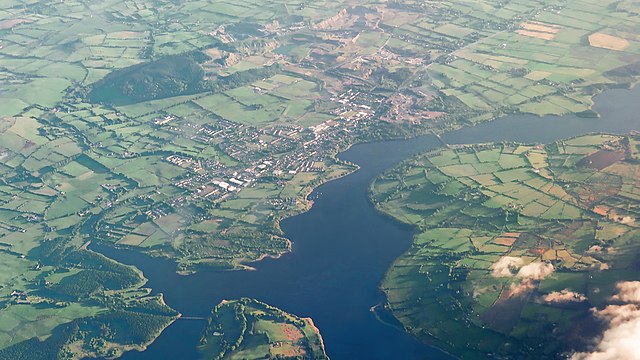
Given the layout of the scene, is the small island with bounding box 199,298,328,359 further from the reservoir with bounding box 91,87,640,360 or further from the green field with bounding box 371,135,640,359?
the green field with bounding box 371,135,640,359

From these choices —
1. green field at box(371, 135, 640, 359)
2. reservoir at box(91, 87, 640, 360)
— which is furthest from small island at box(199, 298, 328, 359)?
green field at box(371, 135, 640, 359)

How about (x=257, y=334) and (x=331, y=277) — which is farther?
(x=331, y=277)

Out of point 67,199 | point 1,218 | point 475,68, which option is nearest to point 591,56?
point 475,68

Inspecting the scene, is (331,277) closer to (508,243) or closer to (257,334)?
(257,334)

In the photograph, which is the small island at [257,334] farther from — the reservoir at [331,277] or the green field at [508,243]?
the green field at [508,243]

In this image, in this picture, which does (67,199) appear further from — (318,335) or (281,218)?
(318,335)

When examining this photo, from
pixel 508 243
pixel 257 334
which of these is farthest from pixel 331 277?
pixel 508 243

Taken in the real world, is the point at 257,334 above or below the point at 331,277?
below
